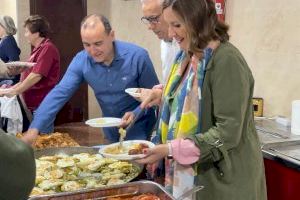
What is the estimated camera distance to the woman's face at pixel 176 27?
1300 mm

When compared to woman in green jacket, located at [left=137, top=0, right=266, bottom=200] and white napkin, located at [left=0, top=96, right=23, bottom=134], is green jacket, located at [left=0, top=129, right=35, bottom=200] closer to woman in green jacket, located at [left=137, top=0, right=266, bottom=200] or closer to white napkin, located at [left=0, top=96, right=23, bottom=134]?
woman in green jacket, located at [left=137, top=0, right=266, bottom=200]

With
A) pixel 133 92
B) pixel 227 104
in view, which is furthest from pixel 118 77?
pixel 227 104

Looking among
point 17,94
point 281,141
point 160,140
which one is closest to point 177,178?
point 160,140

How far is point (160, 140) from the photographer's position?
5.20 feet

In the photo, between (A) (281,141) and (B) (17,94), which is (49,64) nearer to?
(B) (17,94)

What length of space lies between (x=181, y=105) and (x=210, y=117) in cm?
11

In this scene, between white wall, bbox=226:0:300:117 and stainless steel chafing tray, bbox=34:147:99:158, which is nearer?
stainless steel chafing tray, bbox=34:147:99:158

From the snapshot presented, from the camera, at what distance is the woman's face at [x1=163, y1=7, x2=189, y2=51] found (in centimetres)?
130

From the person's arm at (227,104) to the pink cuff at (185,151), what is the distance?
0.05 feet

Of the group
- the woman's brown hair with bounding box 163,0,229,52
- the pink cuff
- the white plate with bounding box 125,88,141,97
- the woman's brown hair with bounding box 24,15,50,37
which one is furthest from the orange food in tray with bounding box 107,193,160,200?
the woman's brown hair with bounding box 24,15,50,37

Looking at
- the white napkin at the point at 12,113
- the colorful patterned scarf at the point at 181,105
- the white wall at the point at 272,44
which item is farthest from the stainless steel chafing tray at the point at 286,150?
the white napkin at the point at 12,113

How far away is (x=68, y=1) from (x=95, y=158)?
12.7 ft

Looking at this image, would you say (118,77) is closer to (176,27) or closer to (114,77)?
(114,77)

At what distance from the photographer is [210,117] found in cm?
135
